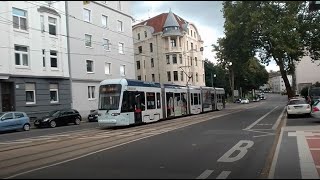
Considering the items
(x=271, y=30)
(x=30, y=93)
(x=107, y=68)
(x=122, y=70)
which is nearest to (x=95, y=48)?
(x=107, y=68)

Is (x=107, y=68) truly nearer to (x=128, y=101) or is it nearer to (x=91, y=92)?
(x=91, y=92)

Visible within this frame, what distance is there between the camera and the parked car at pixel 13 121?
1192 inches

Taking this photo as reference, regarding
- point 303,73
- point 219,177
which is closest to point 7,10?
point 303,73

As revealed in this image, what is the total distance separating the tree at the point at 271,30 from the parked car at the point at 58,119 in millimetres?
13650

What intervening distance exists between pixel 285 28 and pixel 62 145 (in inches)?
413

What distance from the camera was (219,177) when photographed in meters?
10.2

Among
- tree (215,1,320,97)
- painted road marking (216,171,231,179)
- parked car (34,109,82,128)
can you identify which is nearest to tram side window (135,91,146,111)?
tree (215,1,320,97)

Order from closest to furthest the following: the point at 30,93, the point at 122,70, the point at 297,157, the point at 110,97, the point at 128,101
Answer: the point at 297,157, the point at 110,97, the point at 128,101, the point at 30,93, the point at 122,70

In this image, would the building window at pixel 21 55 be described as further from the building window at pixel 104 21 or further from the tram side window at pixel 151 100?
the building window at pixel 104 21

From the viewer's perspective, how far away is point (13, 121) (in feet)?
102

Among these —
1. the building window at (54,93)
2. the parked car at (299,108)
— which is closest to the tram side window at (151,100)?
the parked car at (299,108)

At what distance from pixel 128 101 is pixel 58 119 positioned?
398 inches

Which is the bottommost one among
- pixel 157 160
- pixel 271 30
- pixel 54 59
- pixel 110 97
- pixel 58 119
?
pixel 157 160

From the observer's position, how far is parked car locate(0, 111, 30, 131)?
30280 millimetres
